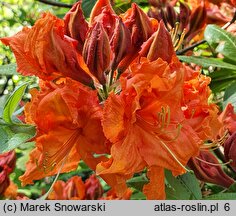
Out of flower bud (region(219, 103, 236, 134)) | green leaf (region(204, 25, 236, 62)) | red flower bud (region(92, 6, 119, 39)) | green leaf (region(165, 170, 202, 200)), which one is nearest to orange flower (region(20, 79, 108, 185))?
red flower bud (region(92, 6, 119, 39))

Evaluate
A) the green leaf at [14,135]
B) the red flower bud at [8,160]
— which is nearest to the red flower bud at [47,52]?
the green leaf at [14,135]

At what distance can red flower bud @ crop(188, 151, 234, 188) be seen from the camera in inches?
56.4

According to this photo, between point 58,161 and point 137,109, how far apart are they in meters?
0.22

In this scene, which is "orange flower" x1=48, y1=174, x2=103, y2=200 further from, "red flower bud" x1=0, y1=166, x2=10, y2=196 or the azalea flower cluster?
the azalea flower cluster

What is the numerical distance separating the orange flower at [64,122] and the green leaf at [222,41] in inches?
22.3

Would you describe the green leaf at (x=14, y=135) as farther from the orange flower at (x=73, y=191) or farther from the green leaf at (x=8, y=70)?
the orange flower at (x=73, y=191)

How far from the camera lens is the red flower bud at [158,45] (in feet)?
3.67

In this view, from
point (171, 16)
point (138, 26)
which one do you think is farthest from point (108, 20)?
point (171, 16)

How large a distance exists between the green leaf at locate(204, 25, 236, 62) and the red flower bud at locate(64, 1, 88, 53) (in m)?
0.54

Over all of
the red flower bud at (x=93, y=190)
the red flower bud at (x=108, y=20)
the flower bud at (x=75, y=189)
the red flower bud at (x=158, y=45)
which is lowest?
the red flower bud at (x=93, y=190)

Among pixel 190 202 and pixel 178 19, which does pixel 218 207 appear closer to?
pixel 190 202

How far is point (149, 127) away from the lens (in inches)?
45.5

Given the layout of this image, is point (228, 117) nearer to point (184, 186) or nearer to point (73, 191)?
point (184, 186)

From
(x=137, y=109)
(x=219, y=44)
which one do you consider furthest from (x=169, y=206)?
(x=219, y=44)
